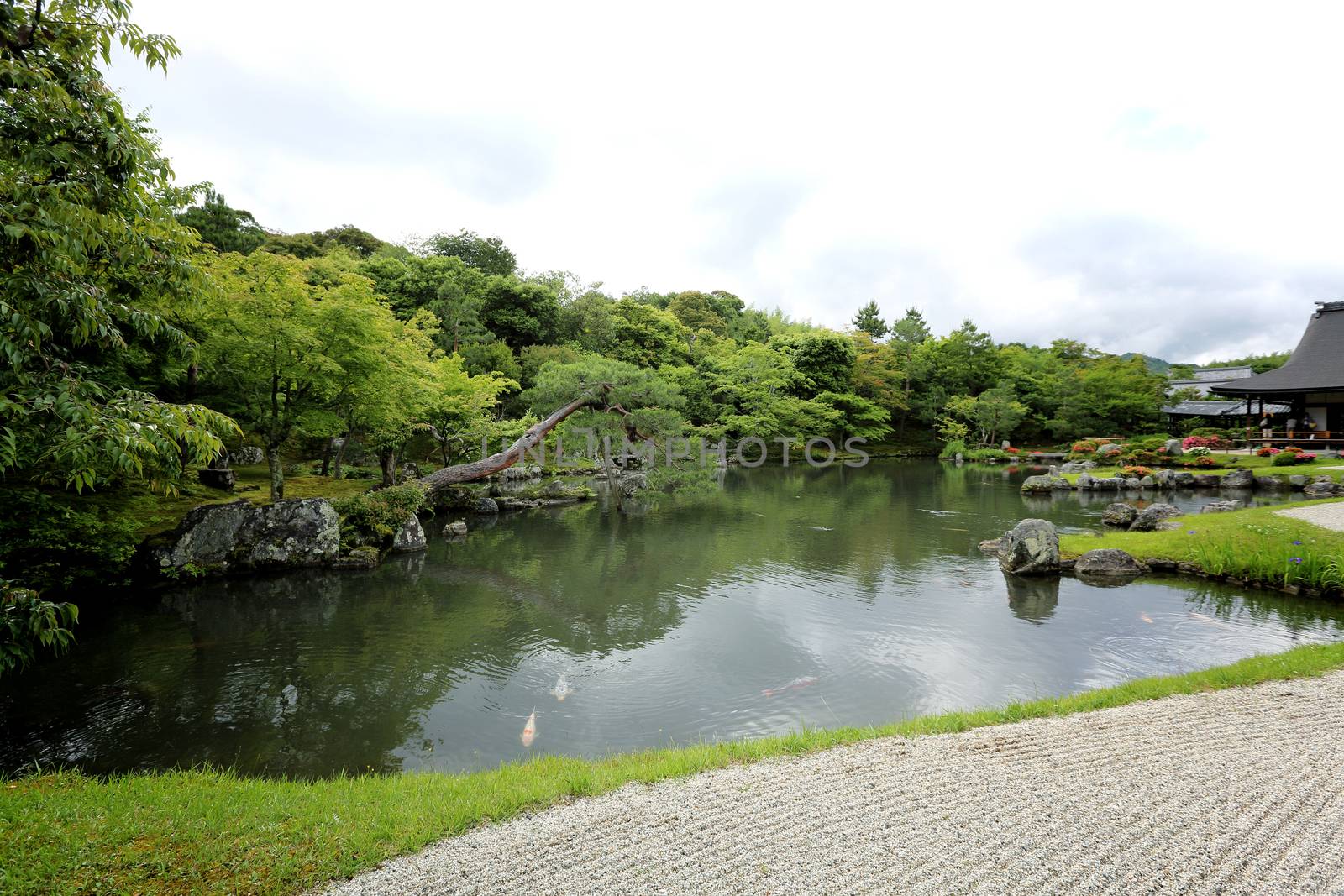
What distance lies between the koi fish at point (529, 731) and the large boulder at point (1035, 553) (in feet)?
28.8

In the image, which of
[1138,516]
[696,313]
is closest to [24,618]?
[1138,516]

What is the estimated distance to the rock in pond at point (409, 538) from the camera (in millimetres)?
12898

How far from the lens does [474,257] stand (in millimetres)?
38281

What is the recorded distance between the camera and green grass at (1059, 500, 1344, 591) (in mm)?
9055

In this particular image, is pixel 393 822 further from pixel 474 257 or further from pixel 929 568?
pixel 474 257

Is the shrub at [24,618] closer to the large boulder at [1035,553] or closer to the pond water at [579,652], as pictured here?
the pond water at [579,652]

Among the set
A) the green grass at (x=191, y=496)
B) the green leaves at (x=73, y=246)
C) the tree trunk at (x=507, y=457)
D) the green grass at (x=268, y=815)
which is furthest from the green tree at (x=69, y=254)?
the tree trunk at (x=507, y=457)

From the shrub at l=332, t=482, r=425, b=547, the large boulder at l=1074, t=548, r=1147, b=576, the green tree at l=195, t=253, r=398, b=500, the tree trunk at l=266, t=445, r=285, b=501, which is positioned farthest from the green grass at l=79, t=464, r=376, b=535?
the large boulder at l=1074, t=548, r=1147, b=576

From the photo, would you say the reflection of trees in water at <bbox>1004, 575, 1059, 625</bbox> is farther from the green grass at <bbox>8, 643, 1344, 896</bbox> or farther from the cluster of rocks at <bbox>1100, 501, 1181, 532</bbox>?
the cluster of rocks at <bbox>1100, 501, 1181, 532</bbox>

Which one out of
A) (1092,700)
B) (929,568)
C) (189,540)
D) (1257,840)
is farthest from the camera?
(929,568)

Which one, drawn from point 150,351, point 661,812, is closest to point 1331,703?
point 661,812

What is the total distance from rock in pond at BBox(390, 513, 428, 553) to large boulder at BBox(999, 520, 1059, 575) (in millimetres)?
11731

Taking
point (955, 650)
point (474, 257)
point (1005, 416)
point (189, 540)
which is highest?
point (474, 257)

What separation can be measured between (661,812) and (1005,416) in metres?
38.6
